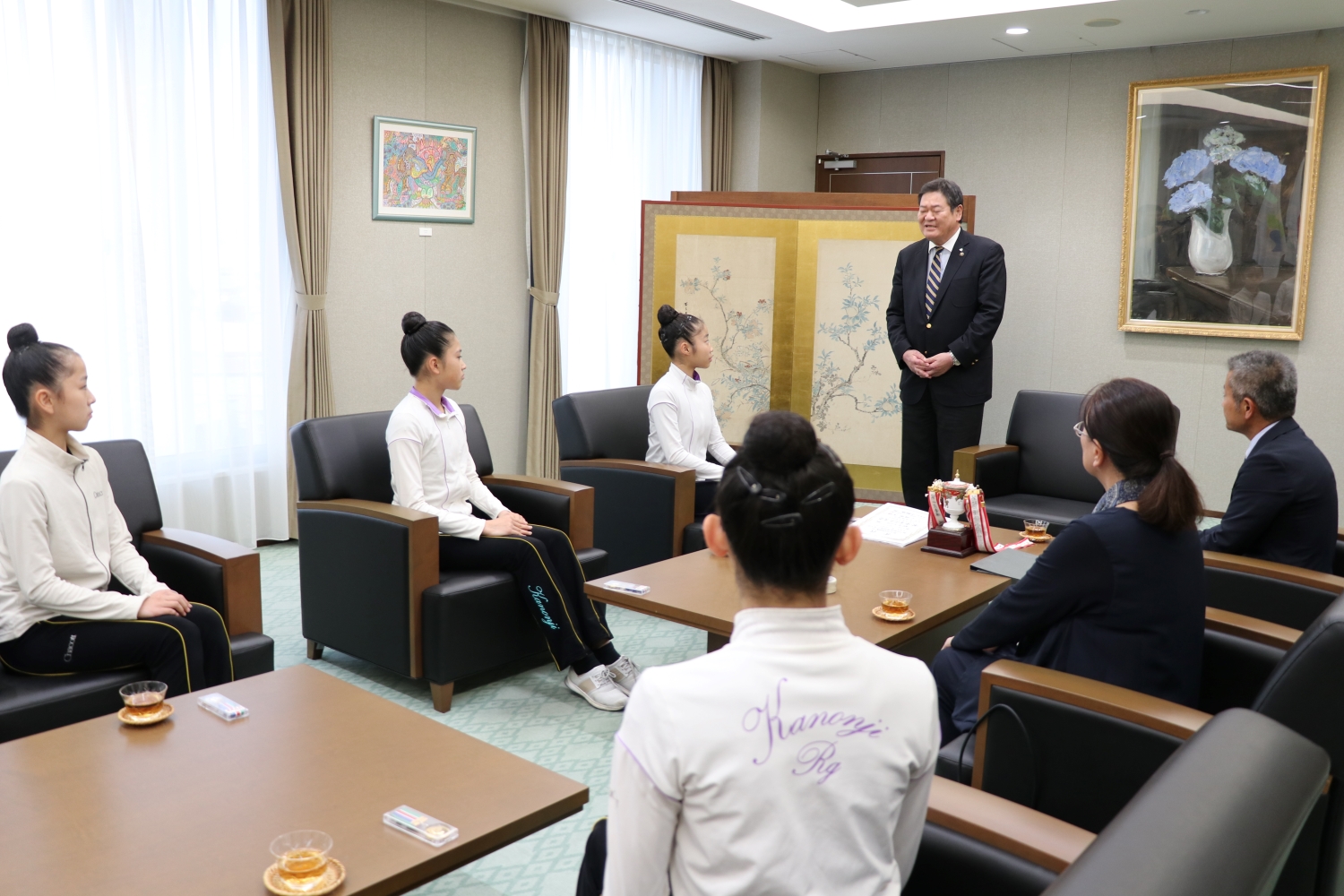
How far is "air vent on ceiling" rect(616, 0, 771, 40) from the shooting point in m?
5.62

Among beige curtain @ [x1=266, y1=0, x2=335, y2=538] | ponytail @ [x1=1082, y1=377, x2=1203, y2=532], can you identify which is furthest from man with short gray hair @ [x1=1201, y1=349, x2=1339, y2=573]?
beige curtain @ [x1=266, y1=0, x2=335, y2=538]

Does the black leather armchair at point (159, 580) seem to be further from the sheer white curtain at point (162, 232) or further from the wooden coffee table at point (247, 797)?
the sheer white curtain at point (162, 232)

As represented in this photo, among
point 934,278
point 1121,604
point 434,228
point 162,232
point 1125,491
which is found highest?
point 434,228

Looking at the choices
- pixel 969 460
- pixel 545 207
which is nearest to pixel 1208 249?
pixel 969 460

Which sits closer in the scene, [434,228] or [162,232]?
[162,232]

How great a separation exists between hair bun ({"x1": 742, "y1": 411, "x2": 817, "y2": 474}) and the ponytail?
1166 millimetres

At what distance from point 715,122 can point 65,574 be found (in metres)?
5.60

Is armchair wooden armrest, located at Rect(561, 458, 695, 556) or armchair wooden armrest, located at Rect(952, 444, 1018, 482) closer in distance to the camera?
armchair wooden armrest, located at Rect(561, 458, 695, 556)

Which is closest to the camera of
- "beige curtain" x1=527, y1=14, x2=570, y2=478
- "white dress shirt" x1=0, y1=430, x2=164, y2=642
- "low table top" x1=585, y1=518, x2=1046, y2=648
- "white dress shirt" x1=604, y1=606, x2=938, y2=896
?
"white dress shirt" x1=604, y1=606, x2=938, y2=896

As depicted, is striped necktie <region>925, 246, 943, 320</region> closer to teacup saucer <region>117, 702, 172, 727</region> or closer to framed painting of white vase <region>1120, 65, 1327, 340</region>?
framed painting of white vase <region>1120, 65, 1327, 340</region>

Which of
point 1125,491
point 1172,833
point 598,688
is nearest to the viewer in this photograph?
point 1172,833

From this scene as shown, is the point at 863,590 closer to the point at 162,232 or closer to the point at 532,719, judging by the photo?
the point at 532,719

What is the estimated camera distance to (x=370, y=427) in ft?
12.3

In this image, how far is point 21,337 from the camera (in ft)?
9.00
